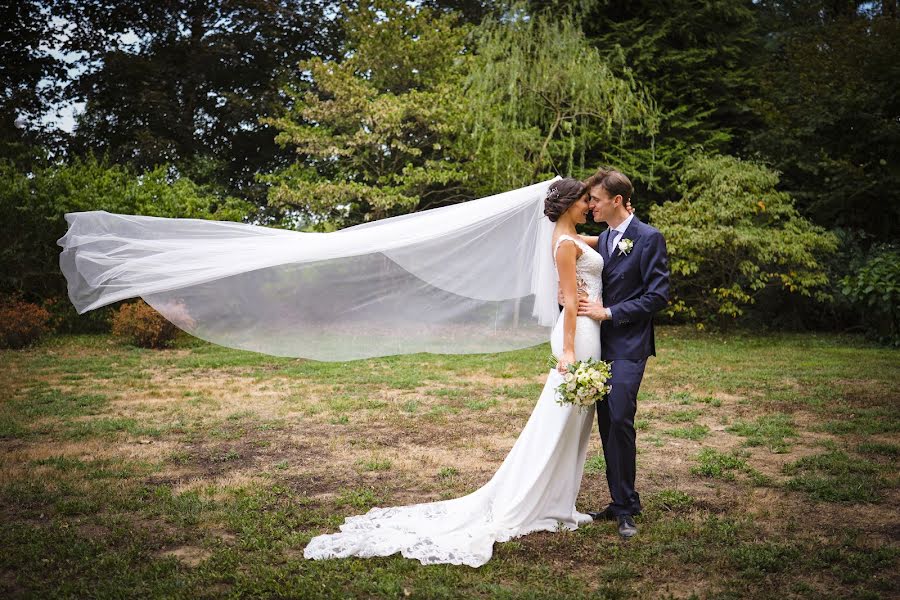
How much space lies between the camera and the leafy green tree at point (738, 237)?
510 inches

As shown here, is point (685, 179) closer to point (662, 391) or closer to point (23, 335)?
point (662, 391)

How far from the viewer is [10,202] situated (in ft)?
45.2

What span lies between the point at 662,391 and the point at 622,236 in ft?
16.7

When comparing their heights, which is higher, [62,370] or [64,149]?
[64,149]

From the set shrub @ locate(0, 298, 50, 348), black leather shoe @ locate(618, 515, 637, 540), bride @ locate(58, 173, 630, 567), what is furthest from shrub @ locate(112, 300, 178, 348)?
black leather shoe @ locate(618, 515, 637, 540)

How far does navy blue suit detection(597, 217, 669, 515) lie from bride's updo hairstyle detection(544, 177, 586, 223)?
0.38m

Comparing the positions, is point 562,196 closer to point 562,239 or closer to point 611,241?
point 562,239

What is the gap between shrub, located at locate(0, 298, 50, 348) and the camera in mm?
12344

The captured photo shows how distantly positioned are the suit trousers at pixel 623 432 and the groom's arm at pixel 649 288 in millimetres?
288

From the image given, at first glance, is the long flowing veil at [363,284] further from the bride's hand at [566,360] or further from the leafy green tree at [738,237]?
the leafy green tree at [738,237]

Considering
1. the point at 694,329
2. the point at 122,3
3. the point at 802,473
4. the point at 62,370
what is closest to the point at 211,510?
the point at 802,473

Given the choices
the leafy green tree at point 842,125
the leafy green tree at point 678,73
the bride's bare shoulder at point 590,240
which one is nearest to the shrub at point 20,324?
the bride's bare shoulder at point 590,240

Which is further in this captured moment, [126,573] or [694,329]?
[694,329]

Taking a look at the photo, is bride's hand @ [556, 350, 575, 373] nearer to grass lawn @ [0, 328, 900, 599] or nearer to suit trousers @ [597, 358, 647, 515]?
suit trousers @ [597, 358, 647, 515]
